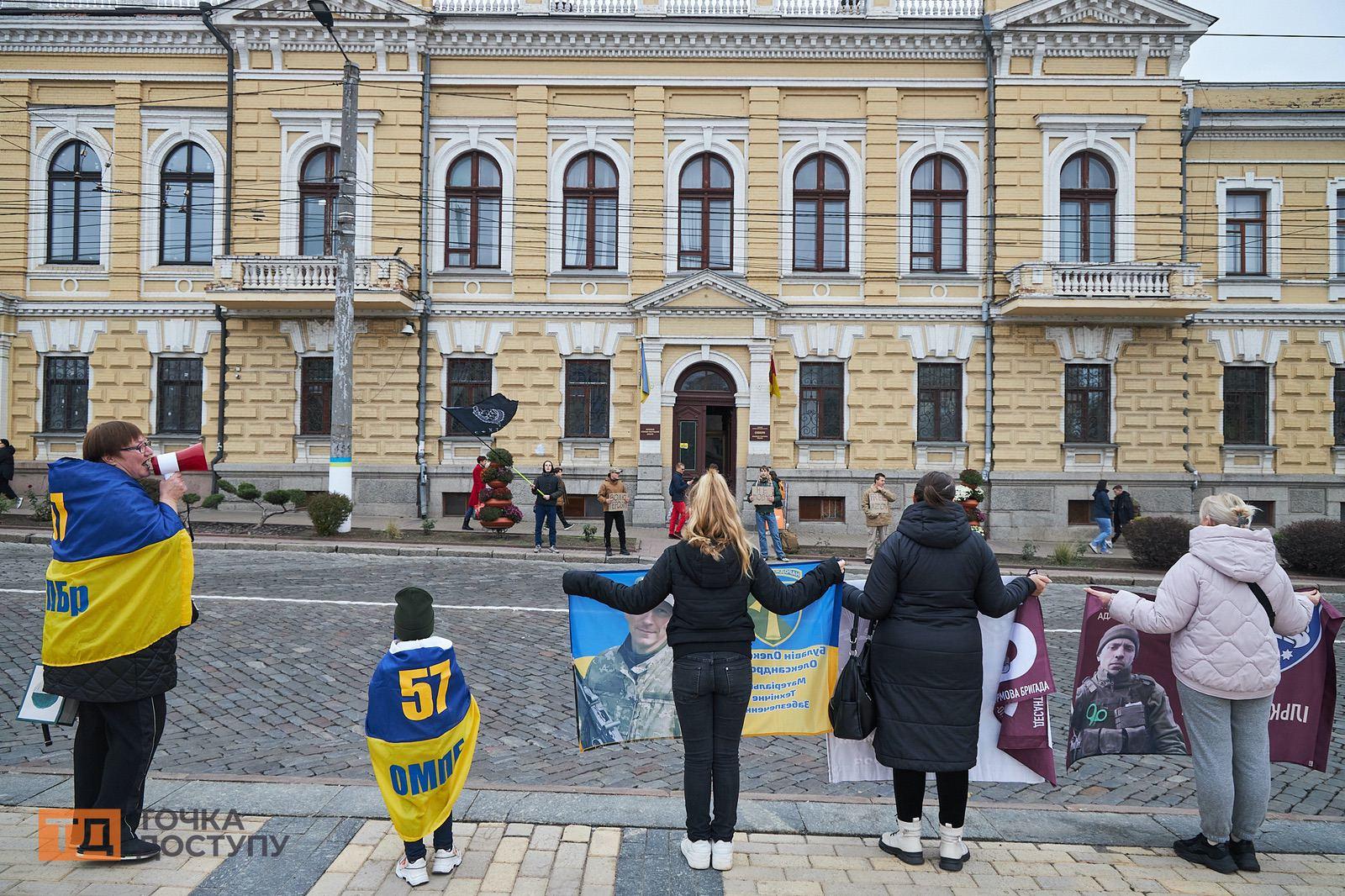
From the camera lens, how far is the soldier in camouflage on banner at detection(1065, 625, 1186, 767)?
16.8 feet

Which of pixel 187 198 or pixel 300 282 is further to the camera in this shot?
pixel 187 198

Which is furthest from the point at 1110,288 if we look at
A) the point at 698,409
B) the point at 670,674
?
the point at 670,674

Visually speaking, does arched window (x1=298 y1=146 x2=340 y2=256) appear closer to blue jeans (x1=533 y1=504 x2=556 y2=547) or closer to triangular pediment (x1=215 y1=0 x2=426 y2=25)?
triangular pediment (x1=215 y1=0 x2=426 y2=25)

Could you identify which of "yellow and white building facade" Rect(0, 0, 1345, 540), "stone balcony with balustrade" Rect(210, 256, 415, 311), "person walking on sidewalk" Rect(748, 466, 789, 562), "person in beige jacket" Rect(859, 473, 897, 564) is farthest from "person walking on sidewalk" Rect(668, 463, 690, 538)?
"stone balcony with balustrade" Rect(210, 256, 415, 311)

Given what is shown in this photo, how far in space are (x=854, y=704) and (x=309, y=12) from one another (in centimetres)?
2414

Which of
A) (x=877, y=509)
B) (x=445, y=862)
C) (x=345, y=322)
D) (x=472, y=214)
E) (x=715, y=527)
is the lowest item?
(x=445, y=862)

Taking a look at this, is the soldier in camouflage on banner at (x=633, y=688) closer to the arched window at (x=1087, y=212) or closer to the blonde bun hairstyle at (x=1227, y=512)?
the blonde bun hairstyle at (x=1227, y=512)

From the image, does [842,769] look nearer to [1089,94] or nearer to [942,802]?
[942,802]

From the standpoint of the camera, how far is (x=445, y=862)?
163 inches

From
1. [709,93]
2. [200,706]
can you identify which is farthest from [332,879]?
[709,93]

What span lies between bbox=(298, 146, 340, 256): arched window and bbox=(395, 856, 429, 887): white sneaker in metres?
21.8

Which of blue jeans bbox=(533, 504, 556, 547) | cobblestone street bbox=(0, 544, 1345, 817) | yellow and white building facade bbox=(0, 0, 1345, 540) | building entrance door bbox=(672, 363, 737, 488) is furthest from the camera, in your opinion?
building entrance door bbox=(672, 363, 737, 488)

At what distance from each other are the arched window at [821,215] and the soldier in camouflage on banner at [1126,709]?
18953 mm

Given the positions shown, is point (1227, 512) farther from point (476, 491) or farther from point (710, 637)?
point (476, 491)
